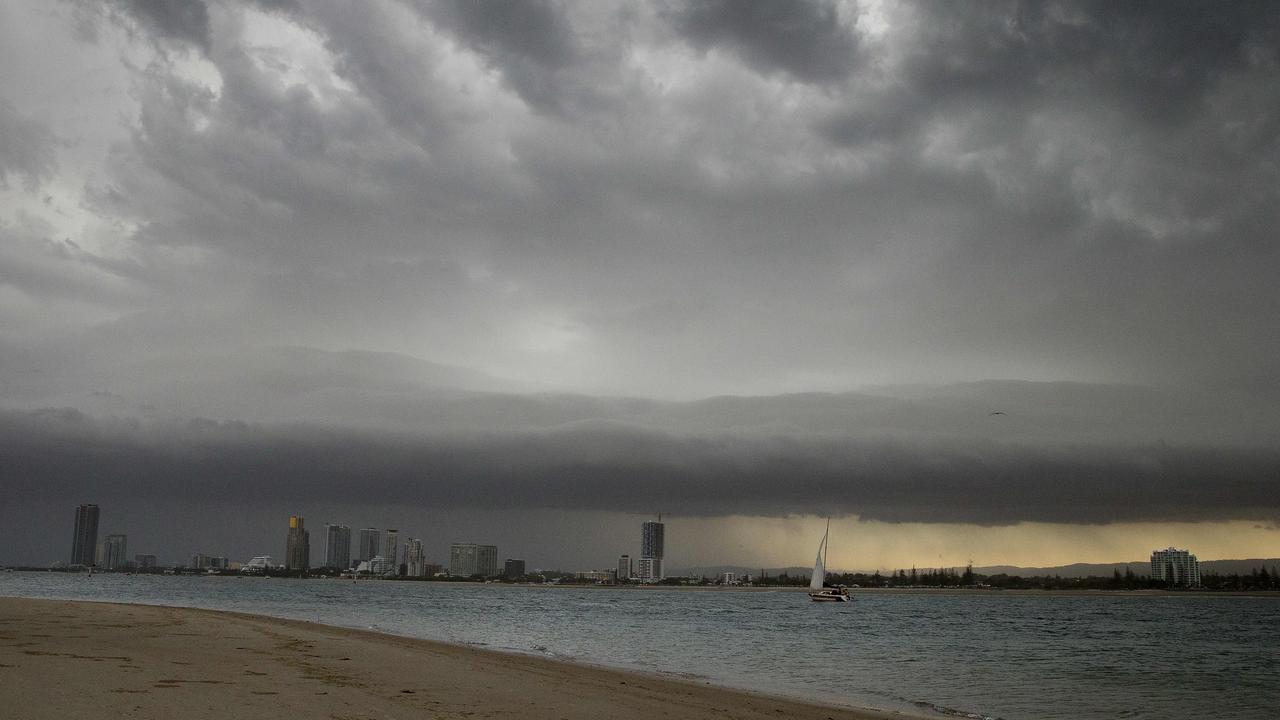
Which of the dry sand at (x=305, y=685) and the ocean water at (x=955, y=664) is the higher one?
the dry sand at (x=305, y=685)

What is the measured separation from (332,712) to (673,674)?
2315 cm

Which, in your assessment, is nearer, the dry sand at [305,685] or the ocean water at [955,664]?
the dry sand at [305,685]

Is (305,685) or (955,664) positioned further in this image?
(955,664)

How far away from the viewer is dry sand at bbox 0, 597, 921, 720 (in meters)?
16.8

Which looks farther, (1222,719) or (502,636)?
(502,636)

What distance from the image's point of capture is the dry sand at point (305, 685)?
16.8 meters

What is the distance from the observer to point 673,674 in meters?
37.9

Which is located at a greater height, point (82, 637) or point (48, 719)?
point (48, 719)

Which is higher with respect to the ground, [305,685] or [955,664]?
[305,685]

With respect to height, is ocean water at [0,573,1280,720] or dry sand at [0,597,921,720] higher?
dry sand at [0,597,921,720]

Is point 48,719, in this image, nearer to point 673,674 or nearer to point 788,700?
point 788,700

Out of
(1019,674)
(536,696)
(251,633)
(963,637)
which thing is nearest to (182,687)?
(536,696)

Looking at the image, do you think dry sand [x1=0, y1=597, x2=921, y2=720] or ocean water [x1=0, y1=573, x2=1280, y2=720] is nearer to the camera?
dry sand [x1=0, y1=597, x2=921, y2=720]

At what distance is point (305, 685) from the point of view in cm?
2136
